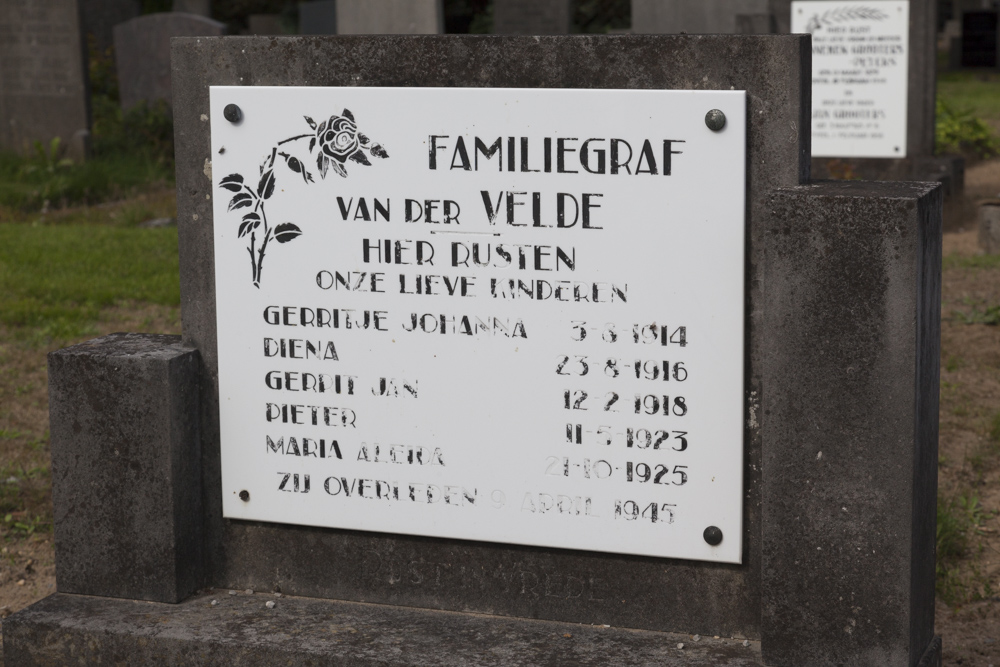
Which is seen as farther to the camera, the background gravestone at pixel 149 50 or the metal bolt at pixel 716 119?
the background gravestone at pixel 149 50

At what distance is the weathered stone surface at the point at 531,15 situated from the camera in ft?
57.5

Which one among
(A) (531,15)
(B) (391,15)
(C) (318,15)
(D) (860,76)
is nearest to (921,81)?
(D) (860,76)

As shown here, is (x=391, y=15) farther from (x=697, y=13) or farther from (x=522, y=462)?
(x=522, y=462)

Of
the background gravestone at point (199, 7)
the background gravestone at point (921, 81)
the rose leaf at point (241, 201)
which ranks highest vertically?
the background gravestone at point (199, 7)

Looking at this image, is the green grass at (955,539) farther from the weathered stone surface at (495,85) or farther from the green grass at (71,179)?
the green grass at (71,179)

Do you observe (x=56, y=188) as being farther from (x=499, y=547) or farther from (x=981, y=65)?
(x=981, y=65)

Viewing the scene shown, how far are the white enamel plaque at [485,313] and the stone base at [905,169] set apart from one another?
24.3 ft

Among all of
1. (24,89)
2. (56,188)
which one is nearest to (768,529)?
(56,188)

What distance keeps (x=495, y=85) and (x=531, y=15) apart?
52.1 ft

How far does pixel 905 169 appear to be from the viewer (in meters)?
9.62

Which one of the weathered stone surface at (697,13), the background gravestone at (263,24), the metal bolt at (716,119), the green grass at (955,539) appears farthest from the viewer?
the background gravestone at (263,24)

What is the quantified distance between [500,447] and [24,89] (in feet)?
32.3

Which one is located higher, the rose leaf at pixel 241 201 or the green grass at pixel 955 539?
the rose leaf at pixel 241 201

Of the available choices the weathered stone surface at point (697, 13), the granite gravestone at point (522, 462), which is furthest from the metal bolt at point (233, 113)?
the weathered stone surface at point (697, 13)
